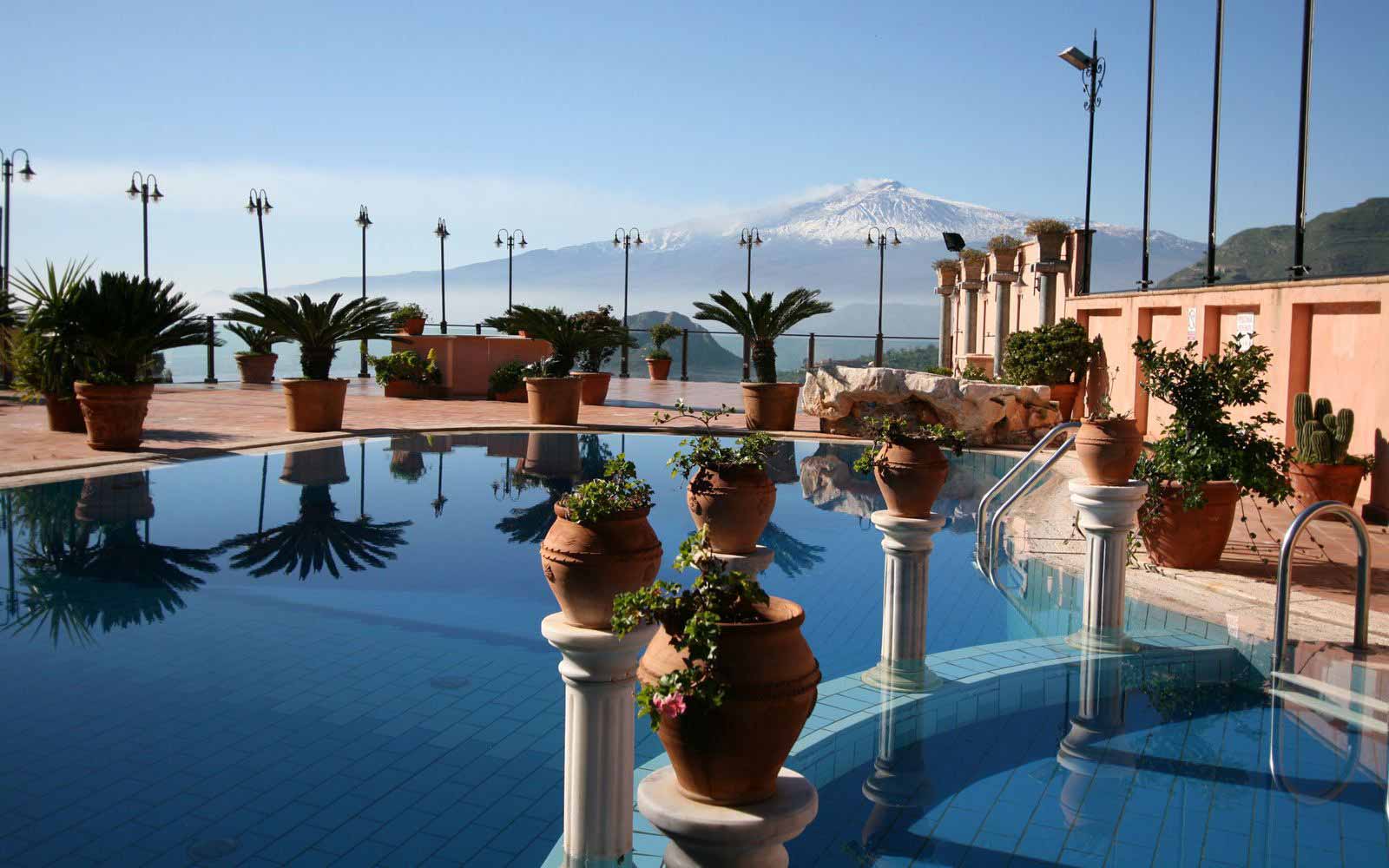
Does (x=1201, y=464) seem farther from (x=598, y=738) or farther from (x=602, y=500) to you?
(x=598, y=738)

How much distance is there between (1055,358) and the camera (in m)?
16.7

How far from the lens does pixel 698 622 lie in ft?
8.62

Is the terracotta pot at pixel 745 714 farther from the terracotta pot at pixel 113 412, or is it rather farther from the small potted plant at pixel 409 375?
the small potted plant at pixel 409 375

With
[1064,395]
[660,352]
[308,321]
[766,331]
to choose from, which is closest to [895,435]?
[308,321]

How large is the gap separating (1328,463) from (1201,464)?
258 cm

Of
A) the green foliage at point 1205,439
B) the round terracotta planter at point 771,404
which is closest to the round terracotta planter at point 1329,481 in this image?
the green foliage at point 1205,439

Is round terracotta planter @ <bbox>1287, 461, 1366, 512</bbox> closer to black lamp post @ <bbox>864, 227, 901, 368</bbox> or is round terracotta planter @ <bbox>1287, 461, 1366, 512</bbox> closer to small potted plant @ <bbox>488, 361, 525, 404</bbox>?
small potted plant @ <bbox>488, 361, 525, 404</bbox>

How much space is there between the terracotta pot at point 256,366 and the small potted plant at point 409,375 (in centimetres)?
449

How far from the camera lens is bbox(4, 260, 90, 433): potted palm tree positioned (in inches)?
509

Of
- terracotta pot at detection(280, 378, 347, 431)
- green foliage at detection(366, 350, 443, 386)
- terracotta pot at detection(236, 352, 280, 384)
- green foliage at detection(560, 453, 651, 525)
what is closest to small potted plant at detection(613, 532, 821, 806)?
green foliage at detection(560, 453, 651, 525)

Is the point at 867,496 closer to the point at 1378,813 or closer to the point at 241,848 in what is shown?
the point at 1378,813

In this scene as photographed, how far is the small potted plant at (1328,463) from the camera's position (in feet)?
30.4

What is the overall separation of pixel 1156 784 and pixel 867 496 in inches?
295

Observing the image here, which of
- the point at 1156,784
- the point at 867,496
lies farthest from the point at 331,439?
the point at 1156,784
